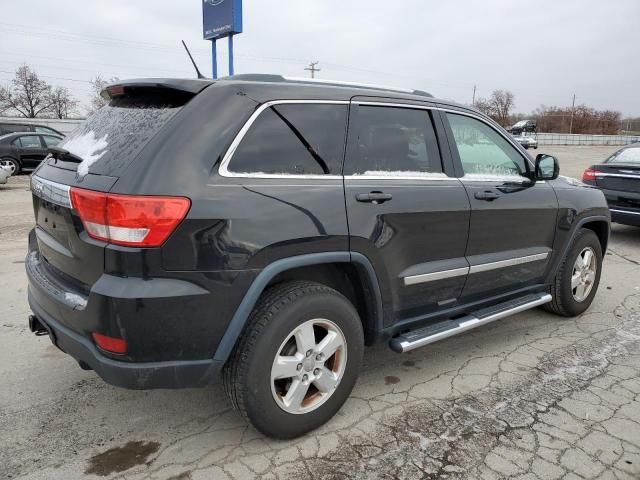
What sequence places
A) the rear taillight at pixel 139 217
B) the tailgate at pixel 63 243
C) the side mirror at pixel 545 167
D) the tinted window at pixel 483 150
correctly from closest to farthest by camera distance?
the rear taillight at pixel 139 217, the tailgate at pixel 63 243, the tinted window at pixel 483 150, the side mirror at pixel 545 167

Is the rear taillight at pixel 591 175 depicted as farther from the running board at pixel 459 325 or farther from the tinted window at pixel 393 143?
the tinted window at pixel 393 143

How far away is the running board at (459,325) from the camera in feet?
10.0

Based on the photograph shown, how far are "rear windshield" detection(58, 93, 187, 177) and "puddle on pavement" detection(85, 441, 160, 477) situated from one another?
142 centimetres

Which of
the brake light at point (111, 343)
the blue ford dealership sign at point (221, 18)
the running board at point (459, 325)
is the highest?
the blue ford dealership sign at point (221, 18)

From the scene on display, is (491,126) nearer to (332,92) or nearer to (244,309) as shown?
(332,92)

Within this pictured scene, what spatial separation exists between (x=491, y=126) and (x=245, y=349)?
8.38ft

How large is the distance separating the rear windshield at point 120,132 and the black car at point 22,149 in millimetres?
14410

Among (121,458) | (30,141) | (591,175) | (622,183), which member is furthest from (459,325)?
(30,141)

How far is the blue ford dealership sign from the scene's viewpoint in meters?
18.4

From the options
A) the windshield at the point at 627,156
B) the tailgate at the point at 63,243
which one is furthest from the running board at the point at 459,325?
the windshield at the point at 627,156

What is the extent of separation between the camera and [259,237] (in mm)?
2354

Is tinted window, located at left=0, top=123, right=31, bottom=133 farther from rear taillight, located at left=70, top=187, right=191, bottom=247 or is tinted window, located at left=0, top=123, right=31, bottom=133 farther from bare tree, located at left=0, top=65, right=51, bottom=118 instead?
bare tree, located at left=0, top=65, right=51, bottom=118

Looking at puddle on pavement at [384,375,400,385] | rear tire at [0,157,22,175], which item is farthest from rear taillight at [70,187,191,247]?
rear tire at [0,157,22,175]

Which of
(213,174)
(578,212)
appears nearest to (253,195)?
(213,174)
